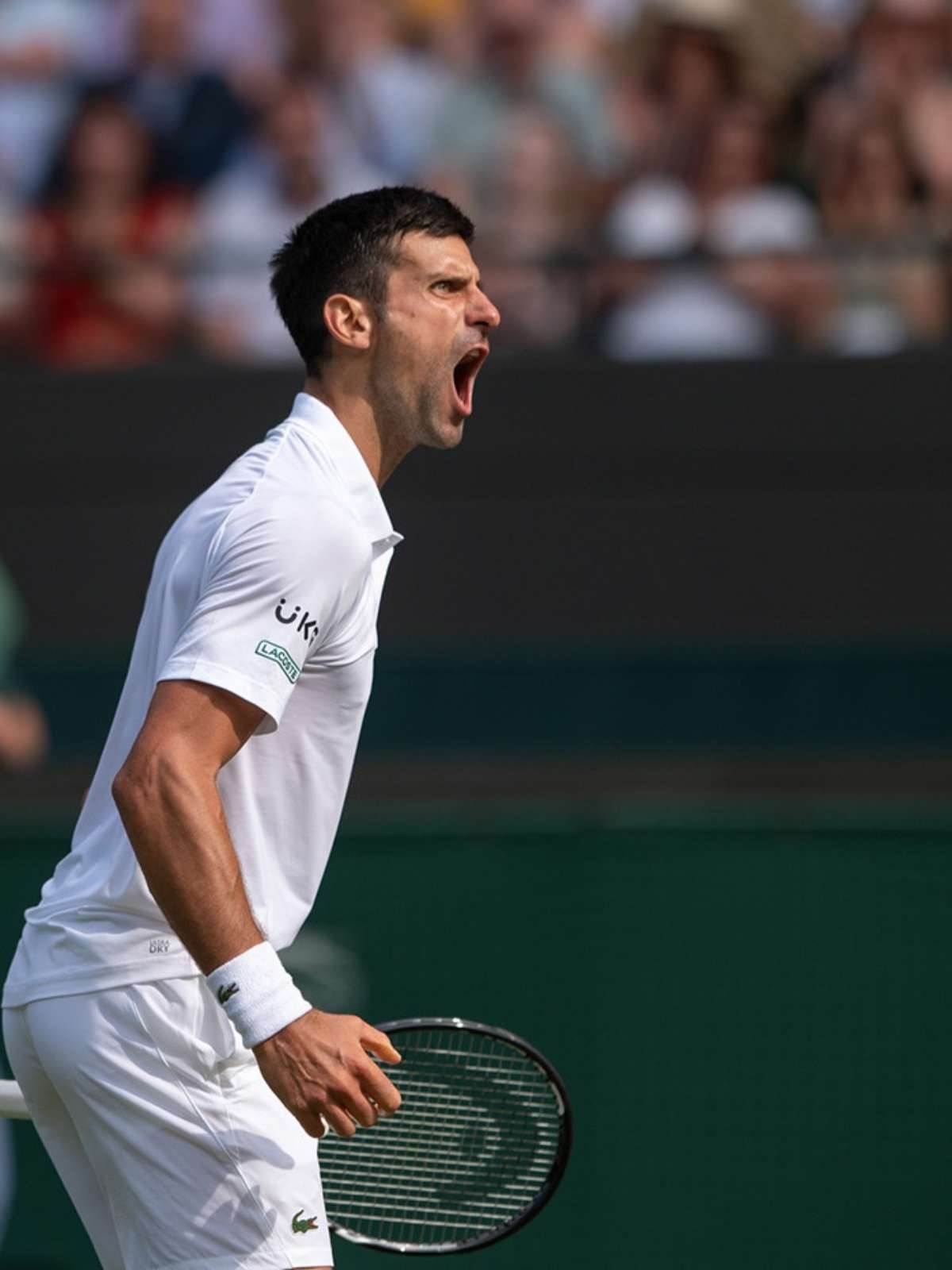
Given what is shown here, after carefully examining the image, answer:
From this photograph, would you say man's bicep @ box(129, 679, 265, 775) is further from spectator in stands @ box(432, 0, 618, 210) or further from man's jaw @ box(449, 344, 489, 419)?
spectator in stands @ box(432, 0, 618, 210)

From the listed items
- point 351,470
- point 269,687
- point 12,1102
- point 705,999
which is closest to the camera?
point 269,687

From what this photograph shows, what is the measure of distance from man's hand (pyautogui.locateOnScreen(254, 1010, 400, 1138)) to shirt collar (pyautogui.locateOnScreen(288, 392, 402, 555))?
0.68 metres

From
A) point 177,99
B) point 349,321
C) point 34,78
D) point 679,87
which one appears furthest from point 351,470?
point 34,78

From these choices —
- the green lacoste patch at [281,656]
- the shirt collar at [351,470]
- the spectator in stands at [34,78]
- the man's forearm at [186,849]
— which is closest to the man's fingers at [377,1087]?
the man's forearm at [186,849]

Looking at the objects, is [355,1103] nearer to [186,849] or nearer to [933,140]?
[186,849]

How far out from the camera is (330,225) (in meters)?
3.05

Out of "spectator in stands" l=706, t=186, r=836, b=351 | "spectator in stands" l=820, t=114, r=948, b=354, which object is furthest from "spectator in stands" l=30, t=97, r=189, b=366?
"spectator in stands" l=820, t=114, r=948, b=354

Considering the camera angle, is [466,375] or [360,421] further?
[466,375]

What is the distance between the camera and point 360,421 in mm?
2949

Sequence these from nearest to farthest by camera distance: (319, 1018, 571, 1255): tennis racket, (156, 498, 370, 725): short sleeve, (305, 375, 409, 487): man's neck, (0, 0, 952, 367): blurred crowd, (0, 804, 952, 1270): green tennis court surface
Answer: (156, 498, 370, 725): short sleeve → (305, 375, 409, 487): man's neck → (319, 1018, 571, 1255): tennis racket → (0, 804, 952, 1270): green tennis court surface → (0, 0, 952, 367): blurred crowd

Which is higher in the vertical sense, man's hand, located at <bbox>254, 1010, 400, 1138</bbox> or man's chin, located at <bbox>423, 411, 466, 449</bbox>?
man's chin, located at <bbox>423, 411, 466, 449</bbox>

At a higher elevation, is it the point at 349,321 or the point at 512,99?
the point at 512,99

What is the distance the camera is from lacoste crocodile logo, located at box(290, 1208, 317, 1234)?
273 centimetres

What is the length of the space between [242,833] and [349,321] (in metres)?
0.75
